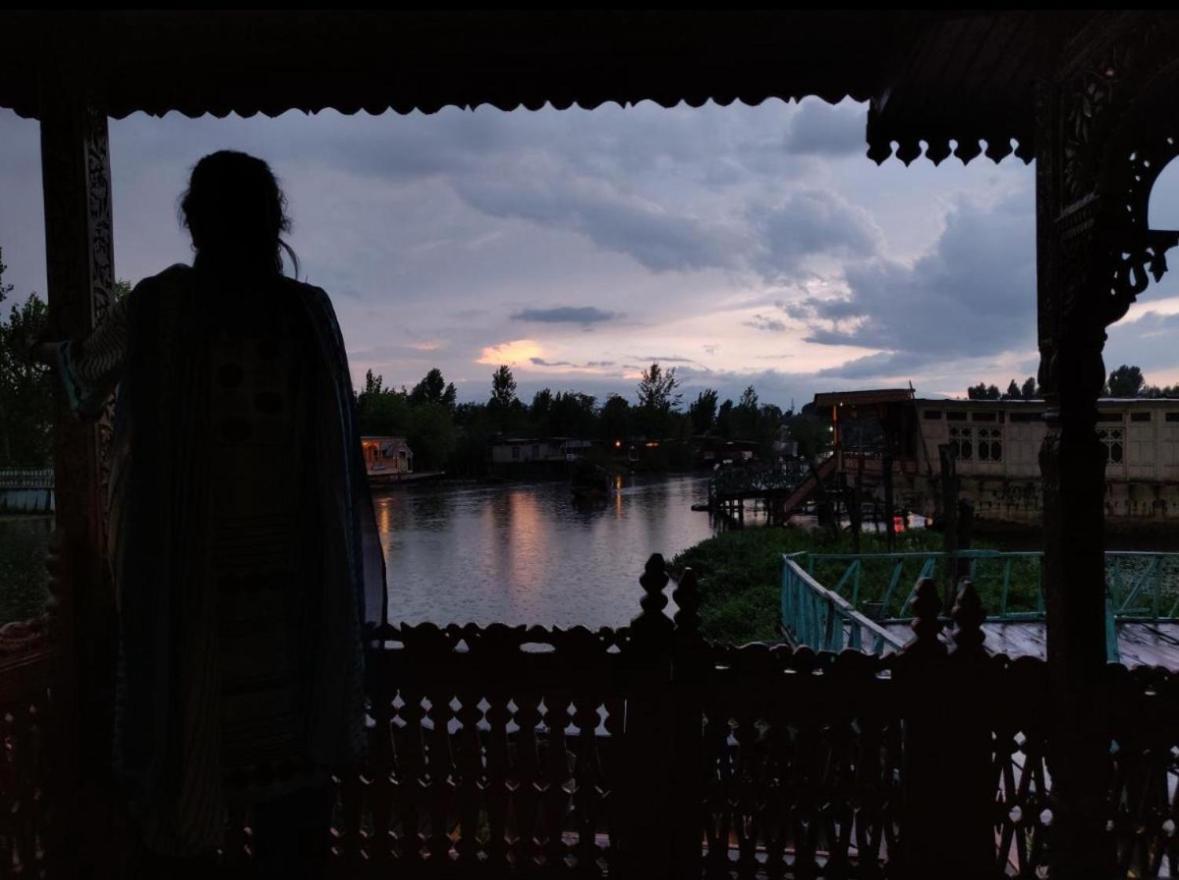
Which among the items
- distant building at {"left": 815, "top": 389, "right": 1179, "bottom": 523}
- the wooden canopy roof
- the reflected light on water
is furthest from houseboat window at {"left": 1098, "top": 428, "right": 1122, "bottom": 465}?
the wooden canopy roof

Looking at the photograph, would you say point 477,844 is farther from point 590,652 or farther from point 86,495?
point 86,495

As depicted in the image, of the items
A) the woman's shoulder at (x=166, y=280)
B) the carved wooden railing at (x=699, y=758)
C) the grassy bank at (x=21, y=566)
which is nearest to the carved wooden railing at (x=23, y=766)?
the carved wooden railing at (x=699, y=758)

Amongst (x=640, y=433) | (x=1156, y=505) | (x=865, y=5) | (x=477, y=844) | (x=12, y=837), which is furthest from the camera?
(x=640, y=433)

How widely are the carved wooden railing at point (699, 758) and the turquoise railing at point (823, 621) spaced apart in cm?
231

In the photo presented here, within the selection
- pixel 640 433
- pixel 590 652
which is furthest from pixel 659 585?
pixel 640 433

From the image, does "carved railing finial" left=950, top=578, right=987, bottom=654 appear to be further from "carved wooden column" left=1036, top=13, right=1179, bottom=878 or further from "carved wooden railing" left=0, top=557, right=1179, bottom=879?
"carved wooden column" left=1036, top=13, right=1179, bottom=878

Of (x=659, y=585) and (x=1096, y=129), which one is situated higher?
(x=1096, y=129)

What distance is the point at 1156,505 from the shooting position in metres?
27.4

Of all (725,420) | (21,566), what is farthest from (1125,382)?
(21,566)

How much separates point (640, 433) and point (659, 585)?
91685 mm

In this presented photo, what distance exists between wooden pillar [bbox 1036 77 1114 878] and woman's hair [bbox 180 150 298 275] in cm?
263

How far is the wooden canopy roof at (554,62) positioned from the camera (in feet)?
8.93

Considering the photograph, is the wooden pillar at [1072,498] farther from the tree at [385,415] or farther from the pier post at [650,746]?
the tree at [385,415]

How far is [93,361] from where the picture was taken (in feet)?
6.72
